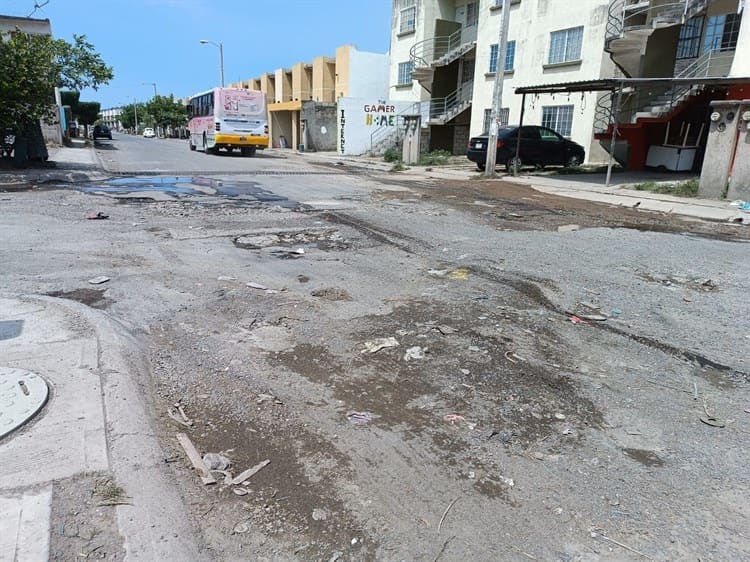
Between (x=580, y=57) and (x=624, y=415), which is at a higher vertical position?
(x=580, y=57)

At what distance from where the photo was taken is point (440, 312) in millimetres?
5633

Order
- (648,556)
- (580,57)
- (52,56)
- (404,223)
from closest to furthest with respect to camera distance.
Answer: (648,556)
(404,223)
(52,56)
(580,57)

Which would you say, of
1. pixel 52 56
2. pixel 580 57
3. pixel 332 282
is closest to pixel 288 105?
pixel 580 57

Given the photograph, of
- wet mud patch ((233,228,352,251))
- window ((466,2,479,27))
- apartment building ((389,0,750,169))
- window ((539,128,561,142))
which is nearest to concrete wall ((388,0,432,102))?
apartment building ((389,0,750,169))

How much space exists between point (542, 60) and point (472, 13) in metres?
10.0

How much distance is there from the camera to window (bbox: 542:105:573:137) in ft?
83.0

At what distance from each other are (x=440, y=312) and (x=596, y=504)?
2.91 metres

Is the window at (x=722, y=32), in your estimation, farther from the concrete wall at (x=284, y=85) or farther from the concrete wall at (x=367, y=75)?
the concrete wall at (x=284, y=85)

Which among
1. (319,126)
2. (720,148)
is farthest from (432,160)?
(319,126)

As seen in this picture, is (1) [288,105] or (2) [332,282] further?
(1) [288,105]

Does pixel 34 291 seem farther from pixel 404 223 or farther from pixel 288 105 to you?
pixel 288 105

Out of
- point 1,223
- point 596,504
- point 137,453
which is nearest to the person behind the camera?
point 596,504

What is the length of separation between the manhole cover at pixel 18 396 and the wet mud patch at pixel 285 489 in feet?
3.20

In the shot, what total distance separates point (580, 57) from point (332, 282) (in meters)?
22.7
